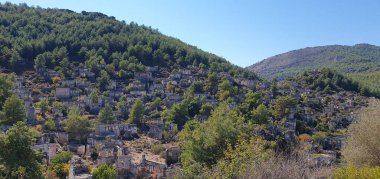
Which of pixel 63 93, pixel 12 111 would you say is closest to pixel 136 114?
pixel 63 93

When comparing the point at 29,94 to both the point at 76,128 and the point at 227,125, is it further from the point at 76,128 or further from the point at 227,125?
the point at 227,125

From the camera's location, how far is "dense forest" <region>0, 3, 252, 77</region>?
6912 cm

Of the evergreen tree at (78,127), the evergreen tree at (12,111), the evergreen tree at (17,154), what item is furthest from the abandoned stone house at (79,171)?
the evergreen tree at (12,111)

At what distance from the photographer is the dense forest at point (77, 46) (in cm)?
6912

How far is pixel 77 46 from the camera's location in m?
80.6

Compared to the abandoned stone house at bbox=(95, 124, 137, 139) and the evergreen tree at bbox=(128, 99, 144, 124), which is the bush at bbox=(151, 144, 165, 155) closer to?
the abandoned stone house at bbox=(95, 124, 137, 139)

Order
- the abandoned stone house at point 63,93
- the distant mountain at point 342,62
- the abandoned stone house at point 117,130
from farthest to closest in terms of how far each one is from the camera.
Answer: the distant mountain at point 342,62
the abandoned stone house at point 63,93
the abandoned stone house at point 117,130

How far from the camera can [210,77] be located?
65062 mm

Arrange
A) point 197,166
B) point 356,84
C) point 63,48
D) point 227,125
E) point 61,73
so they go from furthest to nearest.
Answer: point 356,84 → point 63,48 → point 61,73 → point 227,125 → point 197,166

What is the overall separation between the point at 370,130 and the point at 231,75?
2379 inches

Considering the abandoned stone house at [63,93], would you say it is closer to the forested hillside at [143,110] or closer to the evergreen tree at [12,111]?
the forested hillside at [143,110]

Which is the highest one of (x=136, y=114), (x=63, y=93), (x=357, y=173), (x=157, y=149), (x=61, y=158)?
(x=63, y=93)

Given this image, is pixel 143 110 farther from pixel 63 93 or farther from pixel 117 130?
pixel 63 93

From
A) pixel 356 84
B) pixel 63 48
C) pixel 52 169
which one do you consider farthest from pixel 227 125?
pixel 356 84
